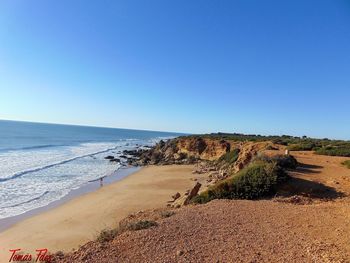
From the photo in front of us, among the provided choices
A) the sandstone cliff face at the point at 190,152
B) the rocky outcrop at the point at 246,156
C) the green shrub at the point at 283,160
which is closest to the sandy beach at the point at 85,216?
the rocky outcrop at the point at 246,156

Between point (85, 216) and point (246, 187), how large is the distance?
8.29 m

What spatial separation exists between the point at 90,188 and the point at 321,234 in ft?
62.7

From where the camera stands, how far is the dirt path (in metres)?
7.50

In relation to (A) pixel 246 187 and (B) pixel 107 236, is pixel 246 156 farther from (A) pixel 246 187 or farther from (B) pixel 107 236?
(B) pixel 107 236

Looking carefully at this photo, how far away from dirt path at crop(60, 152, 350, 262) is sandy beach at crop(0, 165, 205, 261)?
4544mm

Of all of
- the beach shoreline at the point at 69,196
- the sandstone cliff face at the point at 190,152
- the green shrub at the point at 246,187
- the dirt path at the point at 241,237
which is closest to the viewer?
the dirt path at the point at 241,237

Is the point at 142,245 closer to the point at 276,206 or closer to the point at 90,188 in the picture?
the point at 276,206

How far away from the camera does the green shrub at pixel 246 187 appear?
14070 millimetres

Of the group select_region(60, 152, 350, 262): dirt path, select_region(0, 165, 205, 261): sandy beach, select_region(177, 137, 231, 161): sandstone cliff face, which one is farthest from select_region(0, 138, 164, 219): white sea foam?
select_region(177, 137, 231, 161): sandstone cliff face

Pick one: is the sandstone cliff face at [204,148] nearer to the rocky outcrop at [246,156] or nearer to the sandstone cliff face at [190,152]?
the sandstone cliff face at [190,152]

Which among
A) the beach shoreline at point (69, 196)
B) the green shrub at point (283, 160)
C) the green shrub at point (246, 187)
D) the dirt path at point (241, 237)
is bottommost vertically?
the beach shoreline at point (69, 196)

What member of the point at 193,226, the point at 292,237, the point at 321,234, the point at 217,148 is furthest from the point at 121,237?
the point at 217,148

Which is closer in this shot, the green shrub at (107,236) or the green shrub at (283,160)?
the green shrub at (107,236)

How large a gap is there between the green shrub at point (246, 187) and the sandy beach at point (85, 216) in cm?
454
